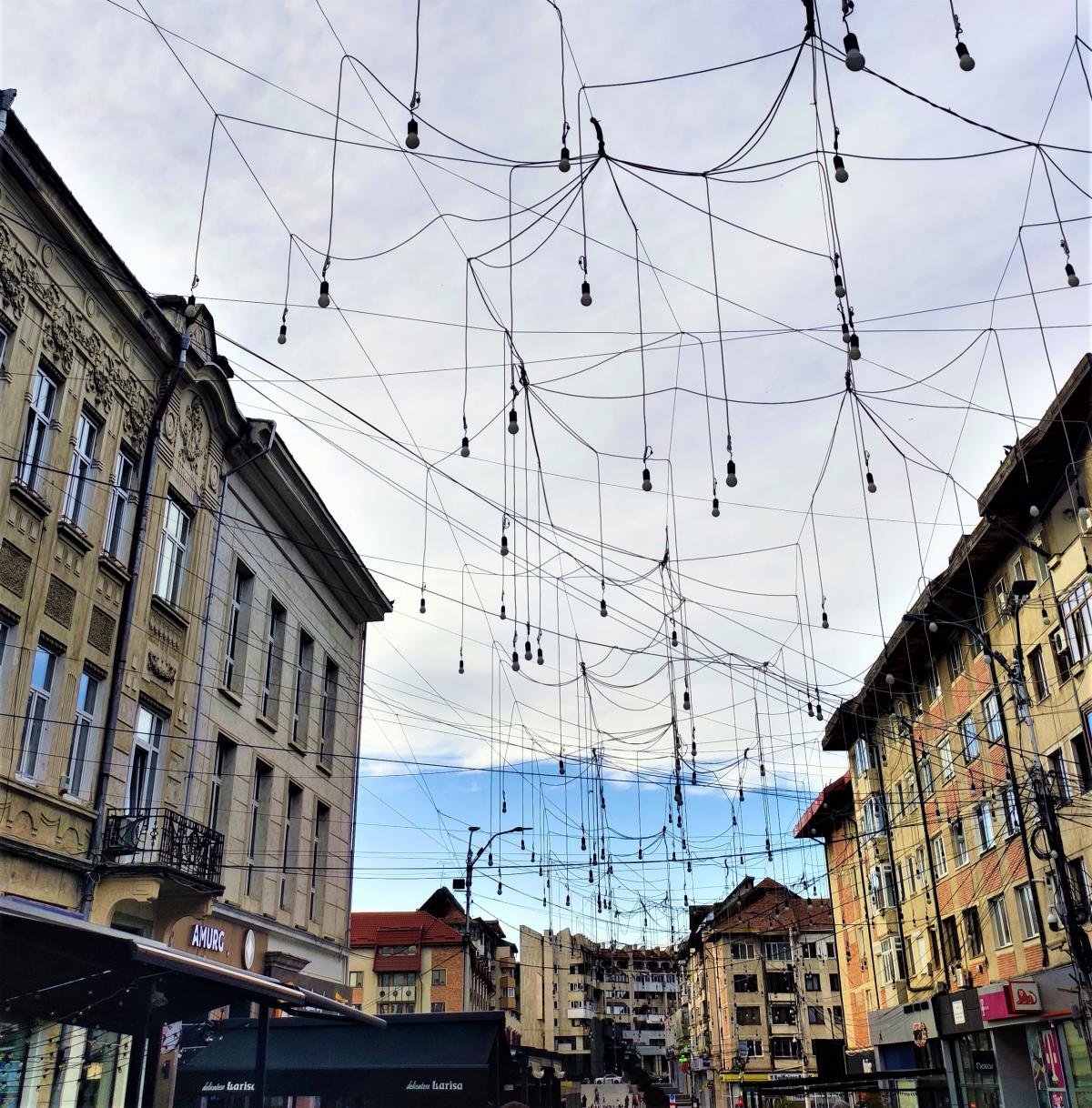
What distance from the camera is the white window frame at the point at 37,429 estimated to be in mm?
15070

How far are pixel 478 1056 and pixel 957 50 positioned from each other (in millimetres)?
16389

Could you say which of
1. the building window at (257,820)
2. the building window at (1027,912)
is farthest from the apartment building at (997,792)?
the building window at (257,820)

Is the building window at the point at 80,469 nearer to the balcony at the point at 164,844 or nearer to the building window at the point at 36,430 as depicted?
the building window at the point at 36,430

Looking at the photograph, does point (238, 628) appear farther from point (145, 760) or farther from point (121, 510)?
point (121, 510)

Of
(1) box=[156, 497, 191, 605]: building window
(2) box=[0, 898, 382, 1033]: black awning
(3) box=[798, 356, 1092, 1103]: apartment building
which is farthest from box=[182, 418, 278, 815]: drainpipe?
(3) box=[798, 356, 1092, 1103]: apartment building

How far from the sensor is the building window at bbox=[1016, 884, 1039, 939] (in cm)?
2748

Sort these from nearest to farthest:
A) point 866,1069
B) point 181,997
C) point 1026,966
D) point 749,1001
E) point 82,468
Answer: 1. point 181,997
2. point 82,468
3. point 1026,966
4. point 866,1069
5. point 749,1001

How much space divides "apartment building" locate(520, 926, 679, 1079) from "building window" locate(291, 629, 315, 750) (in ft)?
237

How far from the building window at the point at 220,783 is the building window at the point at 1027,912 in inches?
807

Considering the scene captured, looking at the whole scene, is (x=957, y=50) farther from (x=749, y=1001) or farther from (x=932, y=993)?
(x=749, y=1001)

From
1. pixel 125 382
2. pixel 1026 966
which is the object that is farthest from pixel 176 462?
pixel 1026 966

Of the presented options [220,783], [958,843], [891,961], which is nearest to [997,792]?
[958,843]

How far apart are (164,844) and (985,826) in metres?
24.4

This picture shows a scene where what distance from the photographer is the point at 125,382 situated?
58.6 ft
